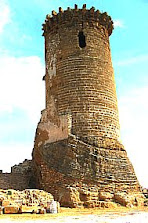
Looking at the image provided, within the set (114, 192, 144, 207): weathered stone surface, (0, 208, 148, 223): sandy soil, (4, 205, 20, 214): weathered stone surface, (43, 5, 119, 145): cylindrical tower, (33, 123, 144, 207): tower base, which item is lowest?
(0, 208, 148, 223): sandy soil

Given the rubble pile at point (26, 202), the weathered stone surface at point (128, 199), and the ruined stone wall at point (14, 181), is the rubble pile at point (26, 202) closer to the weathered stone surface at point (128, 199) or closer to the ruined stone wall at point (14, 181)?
the weathered stone surface at point (128, 199)

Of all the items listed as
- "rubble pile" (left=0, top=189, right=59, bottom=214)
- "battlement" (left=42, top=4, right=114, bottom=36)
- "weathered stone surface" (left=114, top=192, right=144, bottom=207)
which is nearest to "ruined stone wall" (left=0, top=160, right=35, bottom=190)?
"rubble pile" (left=0, top=189, right=59, bottom=214)

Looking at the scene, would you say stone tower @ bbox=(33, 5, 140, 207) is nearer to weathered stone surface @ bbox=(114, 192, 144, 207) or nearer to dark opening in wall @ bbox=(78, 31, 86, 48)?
dark opening in wall @ bbox=(78, 31, 86, 48)

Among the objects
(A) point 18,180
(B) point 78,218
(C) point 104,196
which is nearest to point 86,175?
(C) point 104,196

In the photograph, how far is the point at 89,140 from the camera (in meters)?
15.1

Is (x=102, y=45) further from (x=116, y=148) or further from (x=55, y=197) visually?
(x=55, y=197)

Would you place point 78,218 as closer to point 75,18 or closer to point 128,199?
point 128,199

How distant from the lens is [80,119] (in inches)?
607

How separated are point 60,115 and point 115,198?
494 centimetres

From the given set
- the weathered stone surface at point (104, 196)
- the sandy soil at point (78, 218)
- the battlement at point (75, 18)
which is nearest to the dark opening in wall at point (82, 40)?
the battlement at point (75, 18)

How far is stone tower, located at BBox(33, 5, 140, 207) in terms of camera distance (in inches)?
558

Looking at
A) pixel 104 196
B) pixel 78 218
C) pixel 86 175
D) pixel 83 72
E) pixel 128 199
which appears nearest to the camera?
pixel 78 218

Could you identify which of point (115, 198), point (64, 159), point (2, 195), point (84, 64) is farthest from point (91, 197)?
point (84, 64)

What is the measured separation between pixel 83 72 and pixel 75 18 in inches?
136
